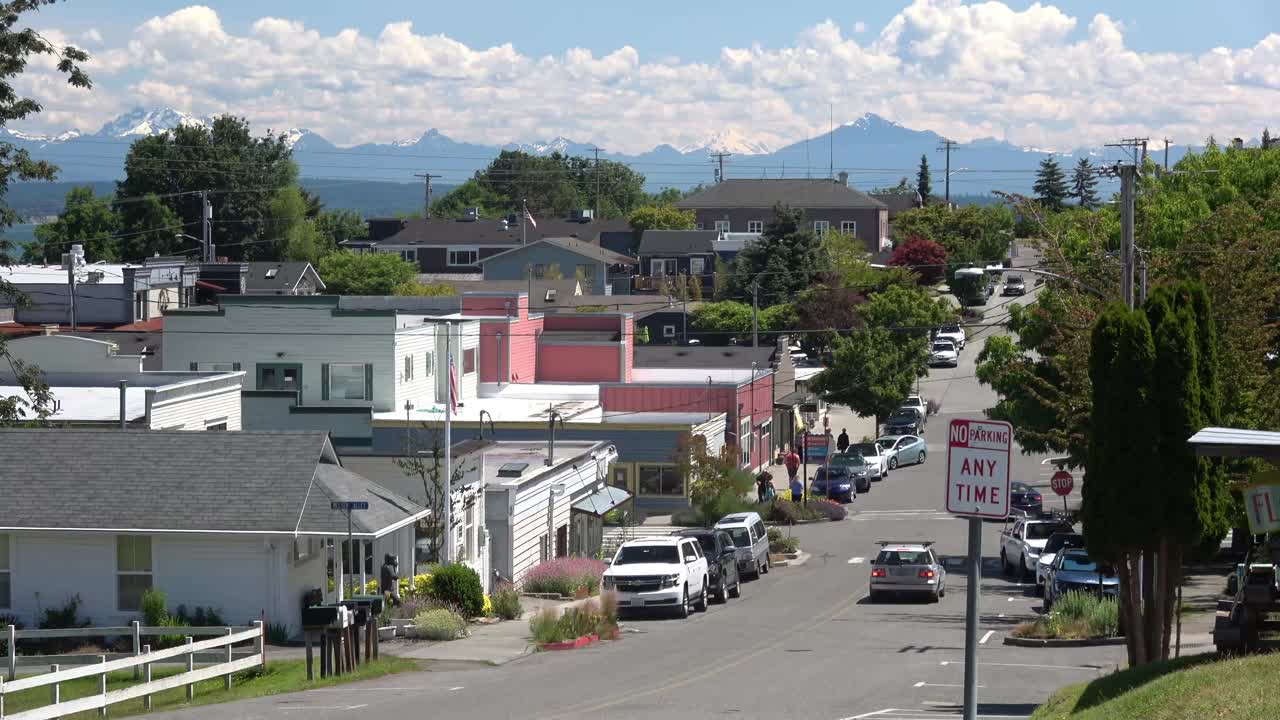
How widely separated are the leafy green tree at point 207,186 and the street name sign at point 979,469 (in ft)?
431

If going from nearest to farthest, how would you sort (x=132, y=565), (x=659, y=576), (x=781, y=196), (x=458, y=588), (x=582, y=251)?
(x=132, y=565), (x=458, y=588), (x=659, y=576), (x=582, y=251), (x=781, y=196)

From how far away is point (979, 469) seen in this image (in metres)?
11.5

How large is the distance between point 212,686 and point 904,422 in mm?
55941

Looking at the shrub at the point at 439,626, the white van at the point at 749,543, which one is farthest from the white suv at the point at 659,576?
the white van at the point at 749,543

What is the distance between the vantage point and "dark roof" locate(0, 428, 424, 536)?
29797mm

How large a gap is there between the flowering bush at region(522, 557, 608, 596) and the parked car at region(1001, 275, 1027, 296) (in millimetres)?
82449

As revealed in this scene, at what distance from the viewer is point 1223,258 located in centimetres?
2767

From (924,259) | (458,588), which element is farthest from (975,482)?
(924,259)

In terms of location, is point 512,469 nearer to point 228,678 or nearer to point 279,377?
point 279,377

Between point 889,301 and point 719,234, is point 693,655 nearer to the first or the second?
point 889,301

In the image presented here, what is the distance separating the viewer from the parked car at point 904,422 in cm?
7625

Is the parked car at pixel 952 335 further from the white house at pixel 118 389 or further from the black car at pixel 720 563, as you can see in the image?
the black car at pixel 720 563

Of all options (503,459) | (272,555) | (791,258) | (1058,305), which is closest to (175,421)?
(503,459)

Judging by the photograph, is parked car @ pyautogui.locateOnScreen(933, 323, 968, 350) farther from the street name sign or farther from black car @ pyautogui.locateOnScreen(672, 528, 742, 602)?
the street name sign
